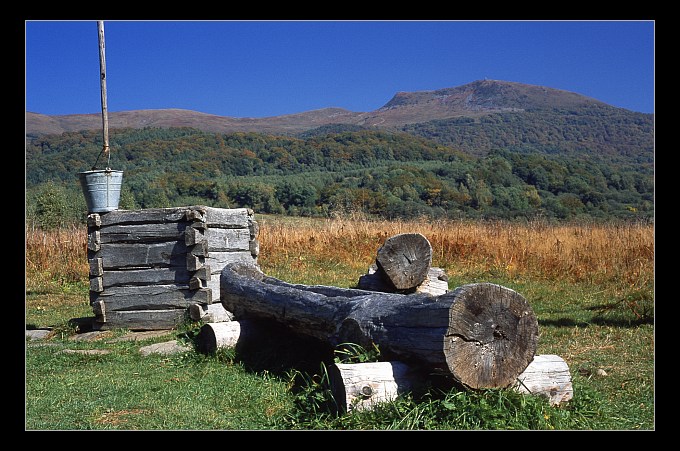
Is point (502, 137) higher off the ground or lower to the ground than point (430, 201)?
higher

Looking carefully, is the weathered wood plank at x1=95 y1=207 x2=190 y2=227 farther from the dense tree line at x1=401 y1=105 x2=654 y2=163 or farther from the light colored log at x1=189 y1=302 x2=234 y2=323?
the dense tree line at x1=401 y1=105 x2=654 y2=163

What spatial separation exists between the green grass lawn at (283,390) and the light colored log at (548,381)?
78 mm

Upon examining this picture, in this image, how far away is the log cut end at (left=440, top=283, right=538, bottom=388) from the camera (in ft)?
13.9

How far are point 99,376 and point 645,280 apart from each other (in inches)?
336

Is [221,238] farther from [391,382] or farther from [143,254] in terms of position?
[391,382]

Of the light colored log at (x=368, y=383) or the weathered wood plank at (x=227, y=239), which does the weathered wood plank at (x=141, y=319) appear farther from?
the light colored log at (x=368, y=383)

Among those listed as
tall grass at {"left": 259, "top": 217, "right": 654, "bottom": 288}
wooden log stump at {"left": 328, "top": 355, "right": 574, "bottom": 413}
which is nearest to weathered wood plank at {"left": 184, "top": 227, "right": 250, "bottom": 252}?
wooden log stump at {"left": 328, "top": 355, "right": 574, "bottom": 413}

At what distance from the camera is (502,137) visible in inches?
3720

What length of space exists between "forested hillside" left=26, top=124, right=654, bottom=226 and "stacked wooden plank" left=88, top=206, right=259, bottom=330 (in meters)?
12.3

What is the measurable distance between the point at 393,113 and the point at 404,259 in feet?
402

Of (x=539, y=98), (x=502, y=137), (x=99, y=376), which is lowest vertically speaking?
(x=99, y=376)

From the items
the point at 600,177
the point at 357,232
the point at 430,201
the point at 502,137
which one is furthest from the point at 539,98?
the point at 357,232

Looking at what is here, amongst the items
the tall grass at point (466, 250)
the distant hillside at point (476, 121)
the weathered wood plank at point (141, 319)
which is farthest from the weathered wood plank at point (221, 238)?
the distant hillside at point (476, 121)

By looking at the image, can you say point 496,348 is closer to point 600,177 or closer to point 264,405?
point 264,405
